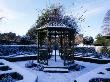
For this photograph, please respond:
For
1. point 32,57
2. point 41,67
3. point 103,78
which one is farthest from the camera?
point 32,57

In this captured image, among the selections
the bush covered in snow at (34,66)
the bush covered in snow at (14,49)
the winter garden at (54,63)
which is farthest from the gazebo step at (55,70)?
the bush covered in snow at (14,49)

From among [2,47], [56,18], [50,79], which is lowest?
[50,79]

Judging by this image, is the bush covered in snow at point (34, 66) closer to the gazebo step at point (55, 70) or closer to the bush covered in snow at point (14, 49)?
the gazebo step at point (55, 70)

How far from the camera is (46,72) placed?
13.6m

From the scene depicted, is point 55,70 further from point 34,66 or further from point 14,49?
point 14,49

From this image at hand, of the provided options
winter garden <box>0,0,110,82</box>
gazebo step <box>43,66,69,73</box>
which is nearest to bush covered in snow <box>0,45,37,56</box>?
winter garden <box>0,0,110,82</box>

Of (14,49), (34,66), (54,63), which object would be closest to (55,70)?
(54,63)

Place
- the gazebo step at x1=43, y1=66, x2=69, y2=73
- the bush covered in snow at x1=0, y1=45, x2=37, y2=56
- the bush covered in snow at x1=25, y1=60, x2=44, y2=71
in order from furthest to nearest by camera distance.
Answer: the bush covered in snow at x1=0, y1=45, x2=37, y2=56, the bush covered in snow at x1=25, y1=60, x2=44, y2=71, the gazebo step at x1=43, y1=66, x2=69, y2=73

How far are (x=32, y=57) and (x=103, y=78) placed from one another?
12.7 meters

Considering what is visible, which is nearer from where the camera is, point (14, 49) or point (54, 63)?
point (54, 63)

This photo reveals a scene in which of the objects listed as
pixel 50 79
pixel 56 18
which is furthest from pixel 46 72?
pixel 56 18

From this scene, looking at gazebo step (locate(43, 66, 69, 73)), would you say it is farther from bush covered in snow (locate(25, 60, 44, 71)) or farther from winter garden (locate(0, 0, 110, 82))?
bush covered in snow (locate(25, 60, 44, 71))

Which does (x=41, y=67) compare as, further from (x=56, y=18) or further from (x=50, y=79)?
(x=56, y=18)

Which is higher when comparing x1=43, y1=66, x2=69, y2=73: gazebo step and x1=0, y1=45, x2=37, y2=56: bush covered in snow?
x1=0, y1=45, x2=37, y2=56: bush covered in snow
